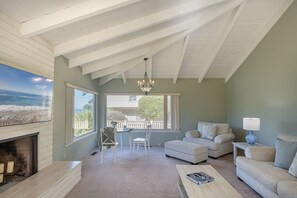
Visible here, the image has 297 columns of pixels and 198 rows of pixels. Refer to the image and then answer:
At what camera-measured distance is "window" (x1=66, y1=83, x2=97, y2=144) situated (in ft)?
14.5

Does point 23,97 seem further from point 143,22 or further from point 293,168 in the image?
point 293,168

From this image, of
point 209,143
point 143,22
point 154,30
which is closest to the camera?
point 143,22

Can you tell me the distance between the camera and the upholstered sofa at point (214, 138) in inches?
205

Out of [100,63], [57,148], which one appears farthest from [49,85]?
[100,63]

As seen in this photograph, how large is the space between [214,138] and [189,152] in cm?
122

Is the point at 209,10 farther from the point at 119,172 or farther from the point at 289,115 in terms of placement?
the point at 119,172

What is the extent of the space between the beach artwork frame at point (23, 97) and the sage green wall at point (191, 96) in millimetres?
3872

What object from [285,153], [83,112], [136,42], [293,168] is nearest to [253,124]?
[285,153]

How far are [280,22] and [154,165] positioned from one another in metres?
4.32

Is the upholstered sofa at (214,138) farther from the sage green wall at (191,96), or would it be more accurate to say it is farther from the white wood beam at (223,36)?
the white wood beam at (223,36)

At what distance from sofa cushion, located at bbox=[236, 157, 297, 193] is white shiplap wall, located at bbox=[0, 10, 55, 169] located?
3.53 metres

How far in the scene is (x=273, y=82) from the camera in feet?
14.6

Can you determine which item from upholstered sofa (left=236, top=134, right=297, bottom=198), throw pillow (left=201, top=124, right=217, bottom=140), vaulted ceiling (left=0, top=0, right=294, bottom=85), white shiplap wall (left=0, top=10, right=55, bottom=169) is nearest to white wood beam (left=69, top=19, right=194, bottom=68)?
vaulted ceiling (left=0, top=0, right=294, bottom=85)

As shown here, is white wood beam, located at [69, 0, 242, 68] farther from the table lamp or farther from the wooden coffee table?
the wooden coffee table
